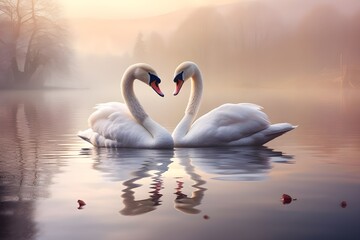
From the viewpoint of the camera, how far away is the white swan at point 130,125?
13.8m

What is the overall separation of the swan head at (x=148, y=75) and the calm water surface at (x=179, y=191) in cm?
147

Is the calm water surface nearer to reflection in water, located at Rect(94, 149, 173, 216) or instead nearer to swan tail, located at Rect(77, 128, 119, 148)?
reflection in water, located at Rect(94, 149, 173, 216)

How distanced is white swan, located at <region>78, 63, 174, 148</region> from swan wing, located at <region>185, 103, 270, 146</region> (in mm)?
616

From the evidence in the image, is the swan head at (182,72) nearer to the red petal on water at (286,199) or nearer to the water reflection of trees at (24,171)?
the water reflection of trees at (24,171)

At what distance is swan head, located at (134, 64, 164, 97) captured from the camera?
1416 centimetres

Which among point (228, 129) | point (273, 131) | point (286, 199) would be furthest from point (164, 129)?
point (286, 199)

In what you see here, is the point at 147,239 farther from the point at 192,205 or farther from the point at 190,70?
the point at 190,70

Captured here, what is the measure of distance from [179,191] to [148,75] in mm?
5465

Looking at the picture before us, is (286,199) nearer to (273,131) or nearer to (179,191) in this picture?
(179,191)

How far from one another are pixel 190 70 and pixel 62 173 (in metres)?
4.95

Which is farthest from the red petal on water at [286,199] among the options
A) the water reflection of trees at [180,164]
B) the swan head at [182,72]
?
the swan head at [182,72]

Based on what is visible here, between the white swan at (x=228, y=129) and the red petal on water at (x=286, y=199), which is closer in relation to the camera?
the red petal on water at (x=286, y=199)

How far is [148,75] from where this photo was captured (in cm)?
1423

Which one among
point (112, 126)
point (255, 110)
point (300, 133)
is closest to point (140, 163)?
point (112, 126)
